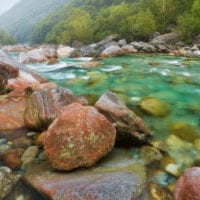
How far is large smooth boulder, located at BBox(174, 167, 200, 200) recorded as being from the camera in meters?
3.49

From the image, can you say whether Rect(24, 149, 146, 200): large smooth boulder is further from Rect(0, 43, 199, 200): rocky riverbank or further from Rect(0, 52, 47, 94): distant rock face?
Rect(0, 52, 47, 94): distant rock face

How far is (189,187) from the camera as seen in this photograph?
11.9ft

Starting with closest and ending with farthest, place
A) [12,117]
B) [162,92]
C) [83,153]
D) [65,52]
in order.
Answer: [83,153] < [12,117] < [162,92] < [65,52]

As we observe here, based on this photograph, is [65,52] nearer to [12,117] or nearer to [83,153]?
[12,117]

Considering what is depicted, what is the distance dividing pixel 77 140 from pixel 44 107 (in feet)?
7.44

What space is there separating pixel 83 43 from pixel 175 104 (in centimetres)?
5724

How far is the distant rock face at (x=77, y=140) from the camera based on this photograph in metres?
4.42

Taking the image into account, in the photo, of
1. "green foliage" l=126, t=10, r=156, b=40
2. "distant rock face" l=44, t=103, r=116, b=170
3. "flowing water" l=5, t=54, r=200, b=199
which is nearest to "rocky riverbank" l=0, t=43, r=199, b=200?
"distant rock face" l=44, t=103, r=116, b=170

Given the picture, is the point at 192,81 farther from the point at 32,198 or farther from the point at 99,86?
the point at 32,198

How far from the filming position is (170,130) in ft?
21.3

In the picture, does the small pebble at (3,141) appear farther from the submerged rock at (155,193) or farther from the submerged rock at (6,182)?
the submerged rock at (155,193)

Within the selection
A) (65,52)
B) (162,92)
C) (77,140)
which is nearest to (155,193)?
(77,140)

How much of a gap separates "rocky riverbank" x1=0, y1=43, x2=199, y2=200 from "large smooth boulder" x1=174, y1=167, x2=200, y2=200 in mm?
18

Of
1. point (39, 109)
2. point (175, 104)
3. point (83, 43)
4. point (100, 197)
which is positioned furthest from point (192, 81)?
point (83, 43)
